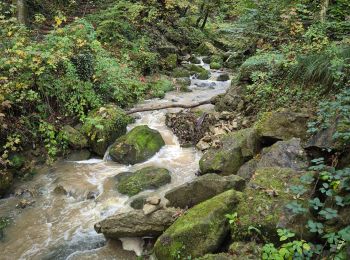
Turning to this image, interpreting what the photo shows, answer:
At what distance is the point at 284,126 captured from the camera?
23.0ft

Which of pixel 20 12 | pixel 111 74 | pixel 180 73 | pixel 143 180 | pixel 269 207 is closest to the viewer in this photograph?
pixel 269 207

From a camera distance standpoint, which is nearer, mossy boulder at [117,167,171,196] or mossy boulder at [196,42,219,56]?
mossy boulder at [117,167,171,196]

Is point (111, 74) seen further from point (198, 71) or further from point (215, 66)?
point (215, 66)

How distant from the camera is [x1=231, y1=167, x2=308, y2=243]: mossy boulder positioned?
412 cm

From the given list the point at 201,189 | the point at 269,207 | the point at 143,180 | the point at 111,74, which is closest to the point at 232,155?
the point at 201,189

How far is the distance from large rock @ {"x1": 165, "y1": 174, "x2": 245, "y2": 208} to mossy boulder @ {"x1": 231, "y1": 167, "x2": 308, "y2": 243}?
0.56m

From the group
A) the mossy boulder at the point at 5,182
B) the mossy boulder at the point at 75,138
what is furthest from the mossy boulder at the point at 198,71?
the mossy boulder at the point at 5,182

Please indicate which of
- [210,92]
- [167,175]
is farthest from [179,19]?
[167,175]

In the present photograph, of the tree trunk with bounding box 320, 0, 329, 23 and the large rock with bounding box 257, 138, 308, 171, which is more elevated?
the tree trunk with bounding box 320, 0, 329, 23

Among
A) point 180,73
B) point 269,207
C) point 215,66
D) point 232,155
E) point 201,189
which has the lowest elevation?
point 201,189

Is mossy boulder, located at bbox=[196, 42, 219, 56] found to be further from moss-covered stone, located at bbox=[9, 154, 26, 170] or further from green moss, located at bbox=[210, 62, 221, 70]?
moss-covered stone, located at bbox=[9, 154, 26, 170]

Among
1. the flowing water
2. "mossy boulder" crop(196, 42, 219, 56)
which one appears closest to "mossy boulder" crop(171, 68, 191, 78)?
"mossy boulder" crop(196, 42, 219, 56)

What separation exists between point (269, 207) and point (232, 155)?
2699mm

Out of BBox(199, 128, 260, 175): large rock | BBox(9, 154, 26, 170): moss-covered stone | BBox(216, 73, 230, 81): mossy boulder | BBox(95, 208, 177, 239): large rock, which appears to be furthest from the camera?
BBox(216, 73, 230, 81): mossy boulder
